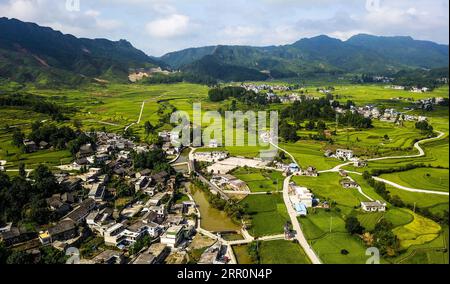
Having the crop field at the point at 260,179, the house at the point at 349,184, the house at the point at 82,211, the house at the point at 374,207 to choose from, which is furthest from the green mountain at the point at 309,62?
the house at the point at 82,211

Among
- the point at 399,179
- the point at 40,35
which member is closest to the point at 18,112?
the point at 399,179

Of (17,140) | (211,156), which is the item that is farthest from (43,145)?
(211,156)

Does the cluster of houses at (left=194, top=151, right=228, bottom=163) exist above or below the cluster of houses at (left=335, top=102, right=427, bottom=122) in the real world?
below

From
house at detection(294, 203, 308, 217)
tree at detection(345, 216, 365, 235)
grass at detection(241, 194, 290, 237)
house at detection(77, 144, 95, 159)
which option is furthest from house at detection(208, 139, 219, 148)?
tree at detection(345, 216, 365, 235)

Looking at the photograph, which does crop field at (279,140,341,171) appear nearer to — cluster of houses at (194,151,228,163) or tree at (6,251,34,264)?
cluster of houses at (194,151,228,163)

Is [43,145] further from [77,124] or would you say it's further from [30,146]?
[77,124]
